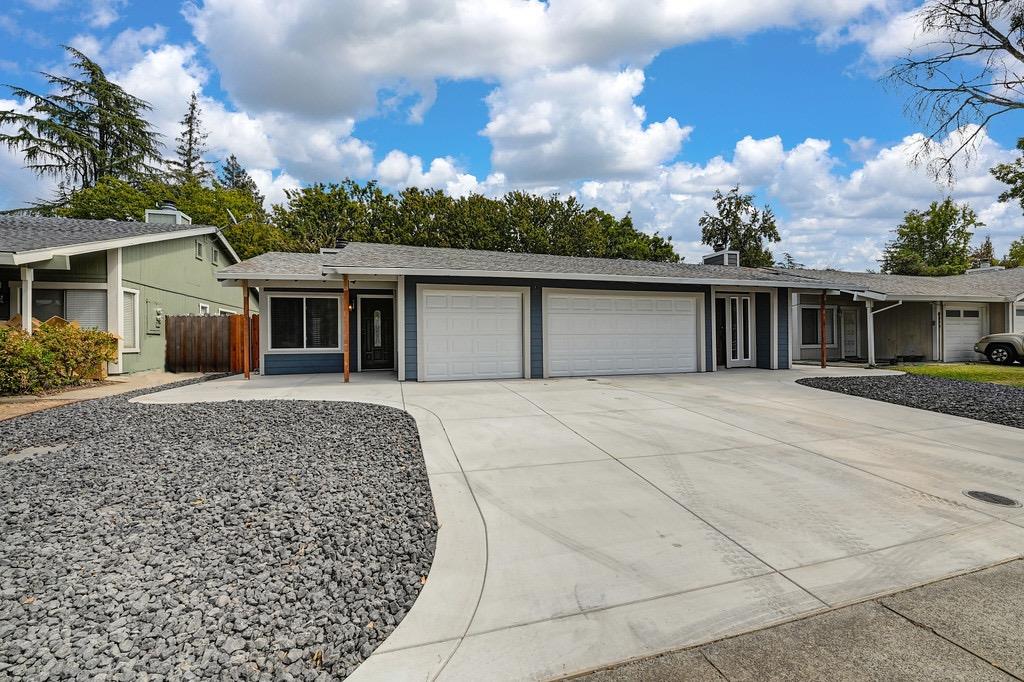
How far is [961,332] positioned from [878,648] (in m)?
20.4

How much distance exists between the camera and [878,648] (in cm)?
195

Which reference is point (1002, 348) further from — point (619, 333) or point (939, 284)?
point (619, 333)

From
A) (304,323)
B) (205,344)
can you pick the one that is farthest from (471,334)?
(205,344)

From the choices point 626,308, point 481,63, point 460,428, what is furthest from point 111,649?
point 481,63

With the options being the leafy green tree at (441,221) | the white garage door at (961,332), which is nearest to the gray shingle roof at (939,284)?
the white garage door at (961,332)

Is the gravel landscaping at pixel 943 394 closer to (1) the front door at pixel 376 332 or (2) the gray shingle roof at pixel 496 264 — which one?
(2) the gray shingle roof at pixel 496 264

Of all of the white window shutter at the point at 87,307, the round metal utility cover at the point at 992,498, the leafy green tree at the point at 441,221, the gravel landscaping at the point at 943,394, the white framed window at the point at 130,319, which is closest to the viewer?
the round metal utility cover at the point at 992,498

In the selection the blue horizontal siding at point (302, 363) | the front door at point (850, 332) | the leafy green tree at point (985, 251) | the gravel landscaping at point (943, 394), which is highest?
the leafy green tree at point (985, 251)

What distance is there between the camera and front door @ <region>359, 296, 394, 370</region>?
12.4 metres

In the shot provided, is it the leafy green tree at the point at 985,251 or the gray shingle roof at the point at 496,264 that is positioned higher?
the leafy green tree at the point at 985,251

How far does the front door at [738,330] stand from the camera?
13.1 metres

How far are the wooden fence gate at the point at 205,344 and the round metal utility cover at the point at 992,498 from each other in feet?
43.0

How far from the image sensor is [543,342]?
10.9 m

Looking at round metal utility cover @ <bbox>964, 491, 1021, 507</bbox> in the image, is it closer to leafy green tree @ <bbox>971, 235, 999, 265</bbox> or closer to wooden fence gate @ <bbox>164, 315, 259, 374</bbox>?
wooden fence gate @ <bbox>164, 315, 259, 374</bbox>
